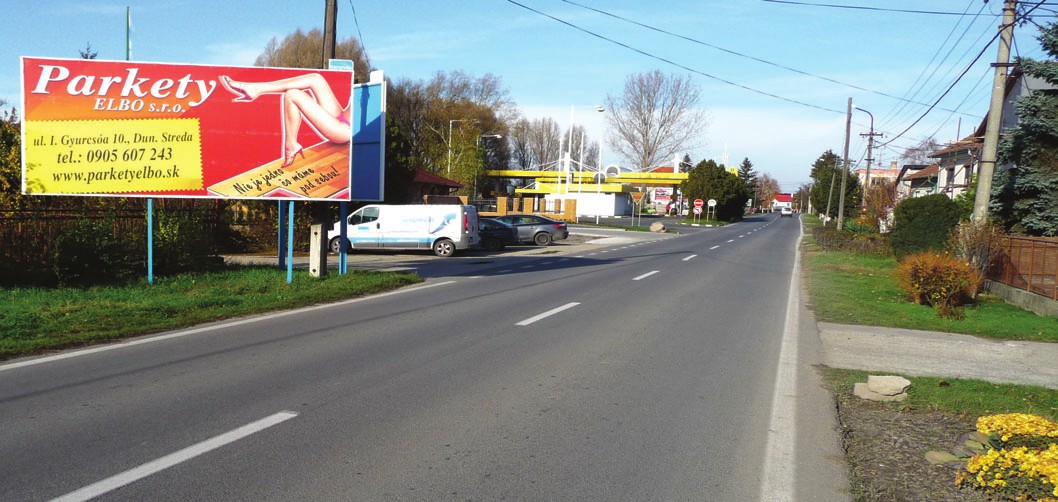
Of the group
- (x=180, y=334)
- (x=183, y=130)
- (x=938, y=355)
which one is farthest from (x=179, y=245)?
(x=938, y=355)

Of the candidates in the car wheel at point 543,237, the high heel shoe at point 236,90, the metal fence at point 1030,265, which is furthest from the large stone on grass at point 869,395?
the car wheel at point 543,237

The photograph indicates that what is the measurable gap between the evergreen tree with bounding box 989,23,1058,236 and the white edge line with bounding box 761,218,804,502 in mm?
12066

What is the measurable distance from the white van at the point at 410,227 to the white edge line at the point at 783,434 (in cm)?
1670

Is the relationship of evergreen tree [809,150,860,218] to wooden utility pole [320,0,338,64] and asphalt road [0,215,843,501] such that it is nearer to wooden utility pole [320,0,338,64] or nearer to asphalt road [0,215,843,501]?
wooden utility pole [320,0,338,64]

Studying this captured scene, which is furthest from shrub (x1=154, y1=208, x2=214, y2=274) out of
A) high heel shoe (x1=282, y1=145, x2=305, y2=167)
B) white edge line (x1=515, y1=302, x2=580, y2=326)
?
white edge line (x1=515, y1=302, x2=580, y2=326)

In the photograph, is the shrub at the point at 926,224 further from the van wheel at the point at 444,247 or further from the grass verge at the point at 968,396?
the grass verge at the point at 968,396

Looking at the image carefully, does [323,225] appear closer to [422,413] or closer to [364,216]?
[422,413]

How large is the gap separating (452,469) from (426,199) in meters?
32.5

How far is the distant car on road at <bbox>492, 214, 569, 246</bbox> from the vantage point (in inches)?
1393

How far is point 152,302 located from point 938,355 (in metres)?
10.7

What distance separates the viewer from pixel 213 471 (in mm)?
4520

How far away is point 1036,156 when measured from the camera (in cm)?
1888

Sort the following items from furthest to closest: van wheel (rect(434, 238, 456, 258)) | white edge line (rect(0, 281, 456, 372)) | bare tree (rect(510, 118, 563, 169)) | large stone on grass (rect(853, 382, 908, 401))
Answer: bare tree (rect(510, 118, 563, 169)), van wheel (rect(434, 238, 456, 258)), white edge line (rect(0, 281, 456, 372)), large stone on grass (rect(853, 382, 908, 401))

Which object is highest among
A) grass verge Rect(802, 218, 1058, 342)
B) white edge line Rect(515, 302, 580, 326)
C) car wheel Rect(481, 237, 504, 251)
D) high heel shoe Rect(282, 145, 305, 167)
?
high heel shoe Rect(282, 145, 305, 167)
